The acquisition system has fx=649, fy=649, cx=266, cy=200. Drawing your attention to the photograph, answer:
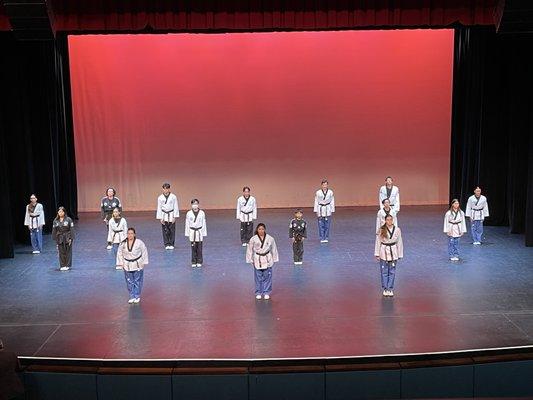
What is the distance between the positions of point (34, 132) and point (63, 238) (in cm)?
436

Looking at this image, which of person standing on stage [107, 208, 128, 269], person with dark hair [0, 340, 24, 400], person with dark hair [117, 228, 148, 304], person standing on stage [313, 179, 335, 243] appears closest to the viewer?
person with dark hair [0, 340, 24, 400]

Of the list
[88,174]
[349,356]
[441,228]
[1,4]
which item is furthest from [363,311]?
[88,174]

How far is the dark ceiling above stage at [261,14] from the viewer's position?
10.8 metres

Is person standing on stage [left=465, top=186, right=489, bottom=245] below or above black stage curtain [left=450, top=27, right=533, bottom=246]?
below

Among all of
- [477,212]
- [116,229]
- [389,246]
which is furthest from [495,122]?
[116,229]

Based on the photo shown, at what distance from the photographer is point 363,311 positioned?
864cm

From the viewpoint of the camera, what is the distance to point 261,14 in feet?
35.8

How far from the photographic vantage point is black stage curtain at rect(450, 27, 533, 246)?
1318cm

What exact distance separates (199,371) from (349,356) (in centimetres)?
169

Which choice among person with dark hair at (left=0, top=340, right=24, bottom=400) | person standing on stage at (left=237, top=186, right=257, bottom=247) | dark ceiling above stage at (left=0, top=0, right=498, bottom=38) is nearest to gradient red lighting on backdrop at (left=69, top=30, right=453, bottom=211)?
person standing on stage at (left=237, top=186, right=257, bottom=247)

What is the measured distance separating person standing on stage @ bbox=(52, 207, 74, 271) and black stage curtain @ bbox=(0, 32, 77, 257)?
1498mm

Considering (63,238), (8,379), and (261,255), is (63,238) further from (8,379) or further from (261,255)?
(8,379)

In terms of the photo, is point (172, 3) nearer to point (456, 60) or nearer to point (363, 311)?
point (363, 311)

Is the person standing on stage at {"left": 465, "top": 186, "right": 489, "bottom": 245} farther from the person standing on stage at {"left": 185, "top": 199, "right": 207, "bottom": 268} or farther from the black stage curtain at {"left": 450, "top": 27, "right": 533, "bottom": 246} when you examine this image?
the person standing on stage at {"left": 185, "top": 199, "right": 207, "bottom": 268}
